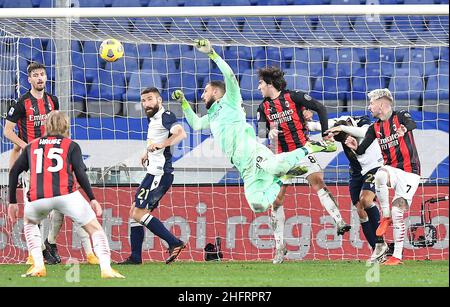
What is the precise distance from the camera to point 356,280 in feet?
29.1

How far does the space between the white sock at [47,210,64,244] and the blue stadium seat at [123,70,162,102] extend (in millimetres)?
3005

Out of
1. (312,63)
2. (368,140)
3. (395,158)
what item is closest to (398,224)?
(395,158)

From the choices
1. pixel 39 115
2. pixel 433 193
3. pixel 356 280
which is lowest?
pixel 356 280

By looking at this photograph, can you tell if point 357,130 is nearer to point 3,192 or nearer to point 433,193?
point 433,193

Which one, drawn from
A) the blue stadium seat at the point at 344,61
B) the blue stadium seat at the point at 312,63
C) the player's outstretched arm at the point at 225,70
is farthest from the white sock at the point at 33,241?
the blue stadium seat at the point at 344,61

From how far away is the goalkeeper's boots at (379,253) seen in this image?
10812 mm

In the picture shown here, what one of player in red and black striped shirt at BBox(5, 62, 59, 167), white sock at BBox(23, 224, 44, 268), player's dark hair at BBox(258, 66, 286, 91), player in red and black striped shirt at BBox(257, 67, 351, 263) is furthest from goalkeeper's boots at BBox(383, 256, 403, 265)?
player in red and black striped shirt at BBox(5, 62, 59, 167)

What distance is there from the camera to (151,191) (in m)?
10.9

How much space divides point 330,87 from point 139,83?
2.48m

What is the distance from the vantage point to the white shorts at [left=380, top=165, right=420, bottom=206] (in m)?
10.4

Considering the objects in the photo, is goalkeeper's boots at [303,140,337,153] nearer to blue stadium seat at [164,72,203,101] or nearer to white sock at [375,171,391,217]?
white sock at [375,171,391,217]

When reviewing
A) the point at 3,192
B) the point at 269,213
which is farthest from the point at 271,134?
the point at 3,192

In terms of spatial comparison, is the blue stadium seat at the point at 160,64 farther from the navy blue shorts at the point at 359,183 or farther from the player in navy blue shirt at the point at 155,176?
the navy blue shorts at the point at 359,183

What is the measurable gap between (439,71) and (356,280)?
18.7 feet
